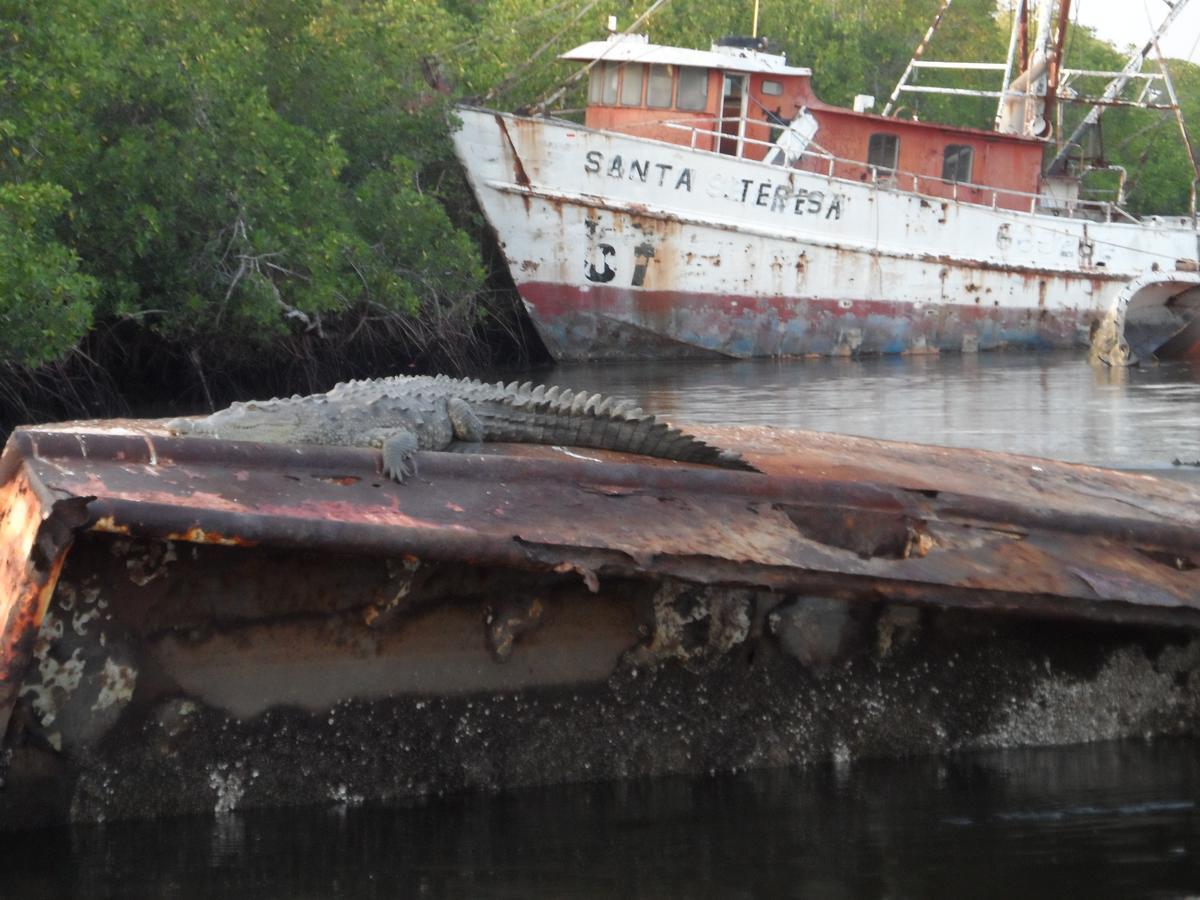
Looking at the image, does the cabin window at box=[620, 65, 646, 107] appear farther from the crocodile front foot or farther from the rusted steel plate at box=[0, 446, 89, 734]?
the rusted steel plate at box=[0, 446, 89, 734]

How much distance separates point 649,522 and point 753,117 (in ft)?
58.8

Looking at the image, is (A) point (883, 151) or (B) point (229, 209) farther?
(A) point (883, 151)

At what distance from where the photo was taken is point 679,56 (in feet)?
68.2

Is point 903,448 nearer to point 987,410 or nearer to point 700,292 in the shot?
point 987,410

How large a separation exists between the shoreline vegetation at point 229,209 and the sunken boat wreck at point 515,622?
6766mm

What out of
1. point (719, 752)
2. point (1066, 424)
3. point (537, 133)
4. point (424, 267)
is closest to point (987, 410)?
point (1066, 424)

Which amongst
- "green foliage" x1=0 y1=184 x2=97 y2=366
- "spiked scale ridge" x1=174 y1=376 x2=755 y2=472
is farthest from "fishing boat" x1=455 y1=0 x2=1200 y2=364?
"spiked scale ridge" x1=174 y1=376 x2=755 y2=472

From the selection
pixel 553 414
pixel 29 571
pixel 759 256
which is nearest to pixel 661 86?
A: pixel 759 256

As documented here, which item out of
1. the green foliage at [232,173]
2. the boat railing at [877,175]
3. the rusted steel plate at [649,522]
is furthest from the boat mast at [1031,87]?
the rusted steel plate at [649,522]

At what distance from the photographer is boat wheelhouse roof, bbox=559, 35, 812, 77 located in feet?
67.9

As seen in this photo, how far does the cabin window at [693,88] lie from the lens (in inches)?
821

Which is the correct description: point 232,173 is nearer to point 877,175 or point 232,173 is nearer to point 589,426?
point 589,426

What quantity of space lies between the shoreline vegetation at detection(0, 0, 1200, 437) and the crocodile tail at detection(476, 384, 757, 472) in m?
5.75

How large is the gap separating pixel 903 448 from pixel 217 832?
3.19m
